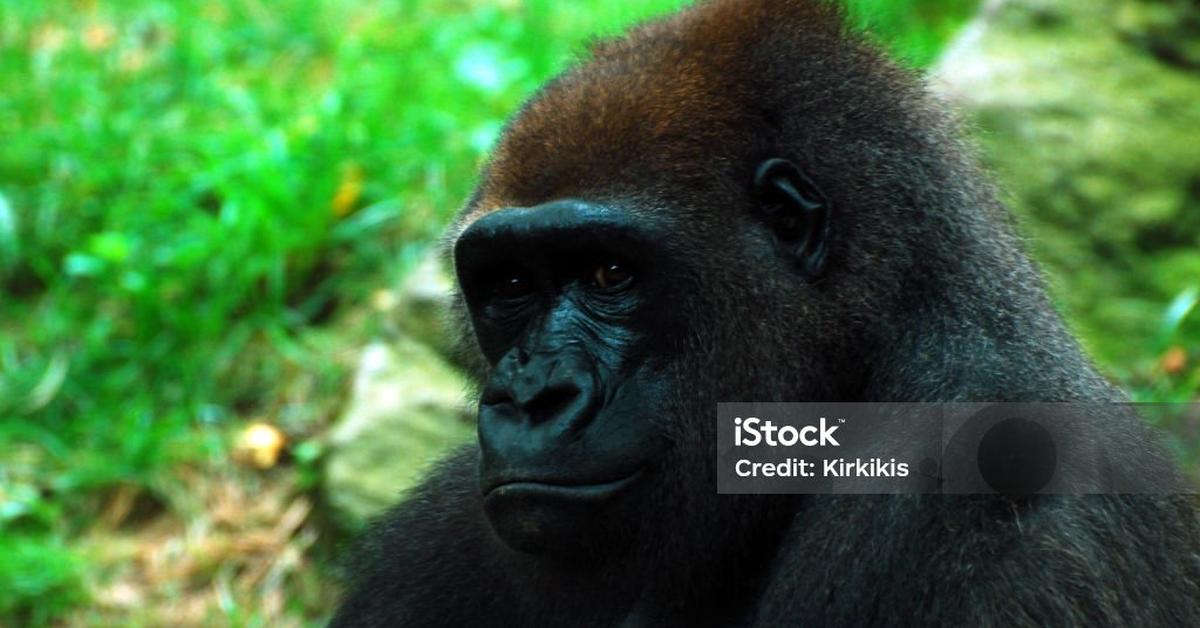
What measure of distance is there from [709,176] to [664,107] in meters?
0.23

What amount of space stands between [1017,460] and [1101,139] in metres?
4.02

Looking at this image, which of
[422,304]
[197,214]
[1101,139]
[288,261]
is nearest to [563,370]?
[422,304]

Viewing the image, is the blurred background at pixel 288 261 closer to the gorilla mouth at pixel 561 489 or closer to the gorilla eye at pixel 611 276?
the gorilla eye at pixel 611 276

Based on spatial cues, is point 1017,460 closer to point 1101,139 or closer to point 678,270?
point 678,270

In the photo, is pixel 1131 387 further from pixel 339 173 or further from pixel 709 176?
pixel 339 173

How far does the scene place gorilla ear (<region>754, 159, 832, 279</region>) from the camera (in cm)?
373

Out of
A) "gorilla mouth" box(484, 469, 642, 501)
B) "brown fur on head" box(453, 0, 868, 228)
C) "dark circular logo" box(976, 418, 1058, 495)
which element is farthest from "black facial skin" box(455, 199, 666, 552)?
"dark circular logo" box(976, 418, 1058, 495)

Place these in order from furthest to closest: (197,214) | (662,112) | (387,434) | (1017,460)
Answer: (197,214)
(387,434)
(662,112)
(1017,460)

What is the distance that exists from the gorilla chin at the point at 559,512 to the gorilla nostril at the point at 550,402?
16 cm

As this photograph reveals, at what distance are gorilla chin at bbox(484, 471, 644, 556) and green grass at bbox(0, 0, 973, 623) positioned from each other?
9.97 ft

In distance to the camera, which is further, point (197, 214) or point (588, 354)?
point (197, 214)

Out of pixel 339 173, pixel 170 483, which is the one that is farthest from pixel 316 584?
pixel 339 173

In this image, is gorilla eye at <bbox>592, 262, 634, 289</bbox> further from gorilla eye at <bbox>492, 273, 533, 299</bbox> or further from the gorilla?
gorilla eye at <bbox>492, 273, 533, 299</bbox>

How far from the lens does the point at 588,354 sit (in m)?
3.68
